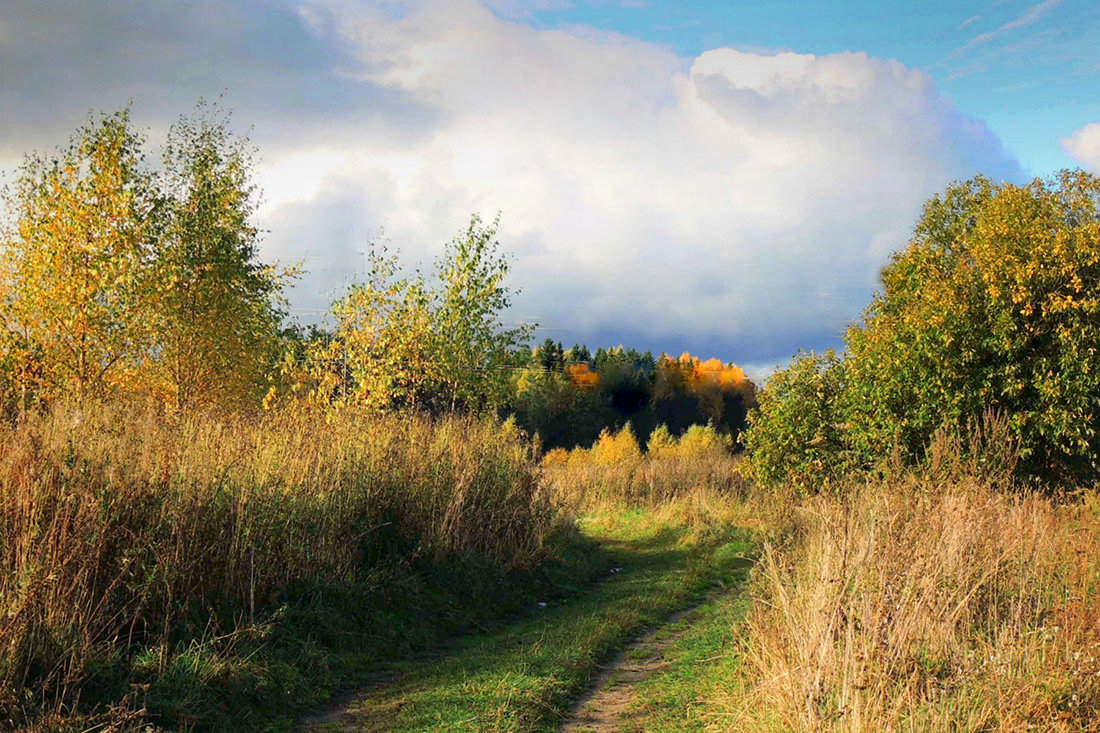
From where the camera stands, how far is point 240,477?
848 centimetres

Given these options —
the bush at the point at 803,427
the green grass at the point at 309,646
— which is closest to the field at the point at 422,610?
the green grass at the point at 309,646

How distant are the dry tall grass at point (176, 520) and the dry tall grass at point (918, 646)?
4606 millimetres

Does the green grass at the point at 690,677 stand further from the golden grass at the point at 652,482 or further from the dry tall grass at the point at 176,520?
the golden grass at the point at 652,482

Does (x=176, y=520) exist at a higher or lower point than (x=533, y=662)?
higher

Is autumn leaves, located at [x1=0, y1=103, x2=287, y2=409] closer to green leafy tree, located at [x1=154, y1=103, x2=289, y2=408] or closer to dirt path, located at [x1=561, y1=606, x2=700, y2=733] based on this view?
green leafy tree, located at [x1=154, y1=103, x2=289, y2=408]

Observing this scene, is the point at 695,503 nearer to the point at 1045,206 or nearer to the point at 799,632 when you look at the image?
the point at 1045,206

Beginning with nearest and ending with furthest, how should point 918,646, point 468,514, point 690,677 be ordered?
point 918,646, point 690,677, point 468,514

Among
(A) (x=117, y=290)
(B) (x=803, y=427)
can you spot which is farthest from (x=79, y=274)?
(B) (x=803, y=427)

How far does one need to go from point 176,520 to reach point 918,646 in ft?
19.9

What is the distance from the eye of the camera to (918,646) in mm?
5844

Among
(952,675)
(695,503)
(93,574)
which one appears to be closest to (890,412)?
(695,503)

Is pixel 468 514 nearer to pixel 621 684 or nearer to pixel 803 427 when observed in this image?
pixel 621 684

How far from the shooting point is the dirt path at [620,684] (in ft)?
22.5

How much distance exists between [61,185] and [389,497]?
12.4m
